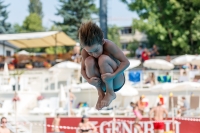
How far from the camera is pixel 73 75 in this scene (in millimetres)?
22266

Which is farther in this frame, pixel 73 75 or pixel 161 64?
pixel 73 75

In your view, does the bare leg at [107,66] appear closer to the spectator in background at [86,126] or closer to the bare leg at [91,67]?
the bare leg at [91,67]

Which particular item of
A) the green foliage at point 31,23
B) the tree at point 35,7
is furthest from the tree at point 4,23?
the tree at point 35,7

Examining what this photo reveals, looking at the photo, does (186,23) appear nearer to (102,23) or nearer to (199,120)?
(102,23)

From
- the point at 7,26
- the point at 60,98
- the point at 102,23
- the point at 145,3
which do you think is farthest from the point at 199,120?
the point at 7,26

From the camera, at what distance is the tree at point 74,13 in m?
38.0

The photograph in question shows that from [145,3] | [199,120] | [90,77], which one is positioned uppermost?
[145,3]

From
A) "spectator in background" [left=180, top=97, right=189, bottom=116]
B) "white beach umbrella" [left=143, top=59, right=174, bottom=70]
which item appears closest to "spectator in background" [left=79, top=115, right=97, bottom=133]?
"spectator in background" [left=180, top=97, right=189, bottom=116]

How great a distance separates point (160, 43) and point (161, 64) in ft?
24.0

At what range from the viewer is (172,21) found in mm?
26109

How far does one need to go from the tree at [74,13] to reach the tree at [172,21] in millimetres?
12166

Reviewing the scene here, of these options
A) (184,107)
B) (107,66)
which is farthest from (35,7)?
(107,66)

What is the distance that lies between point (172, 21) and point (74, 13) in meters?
14.2

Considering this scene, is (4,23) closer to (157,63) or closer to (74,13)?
(74,13)
